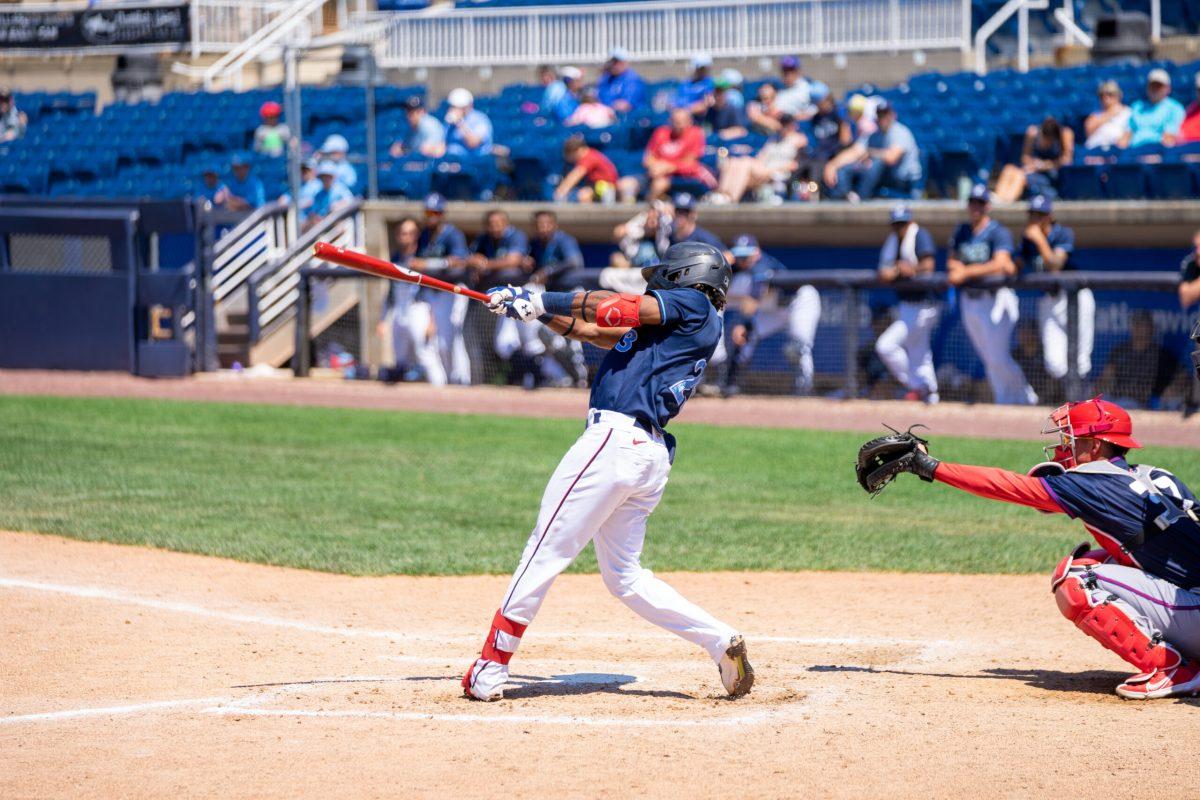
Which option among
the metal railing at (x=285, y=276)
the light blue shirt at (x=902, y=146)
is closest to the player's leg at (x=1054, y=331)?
the light blue shirt at (x=902, y=146)

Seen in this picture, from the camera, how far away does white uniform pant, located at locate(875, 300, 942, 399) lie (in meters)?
13.8

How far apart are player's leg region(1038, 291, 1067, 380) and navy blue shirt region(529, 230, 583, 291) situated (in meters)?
4.49

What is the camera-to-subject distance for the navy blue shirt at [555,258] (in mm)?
14984

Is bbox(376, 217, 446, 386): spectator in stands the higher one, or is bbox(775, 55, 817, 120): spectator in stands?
bbox(775, 55, 817, 120): spectator in stands

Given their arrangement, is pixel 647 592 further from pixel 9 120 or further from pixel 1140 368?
pixel 9 120

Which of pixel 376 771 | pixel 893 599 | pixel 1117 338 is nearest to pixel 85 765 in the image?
pixel 376 771

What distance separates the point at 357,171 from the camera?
63.3 feet

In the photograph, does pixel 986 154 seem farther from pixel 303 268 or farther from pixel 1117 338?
pixel 303 268

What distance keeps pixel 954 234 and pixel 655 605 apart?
9.09m

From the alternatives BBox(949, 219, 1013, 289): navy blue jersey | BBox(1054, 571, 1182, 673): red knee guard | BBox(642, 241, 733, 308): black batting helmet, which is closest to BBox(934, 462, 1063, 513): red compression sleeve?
BBox(1054, 571, 1182, 673): red knee guard

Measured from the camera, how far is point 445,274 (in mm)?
15688

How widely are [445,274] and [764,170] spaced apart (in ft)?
11.9

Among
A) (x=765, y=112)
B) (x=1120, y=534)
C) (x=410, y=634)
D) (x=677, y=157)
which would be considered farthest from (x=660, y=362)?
(x=765, y=112)

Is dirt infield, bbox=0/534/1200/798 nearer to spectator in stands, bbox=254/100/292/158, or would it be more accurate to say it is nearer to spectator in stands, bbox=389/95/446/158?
spectator in stands, bbox=389/95/446/158
